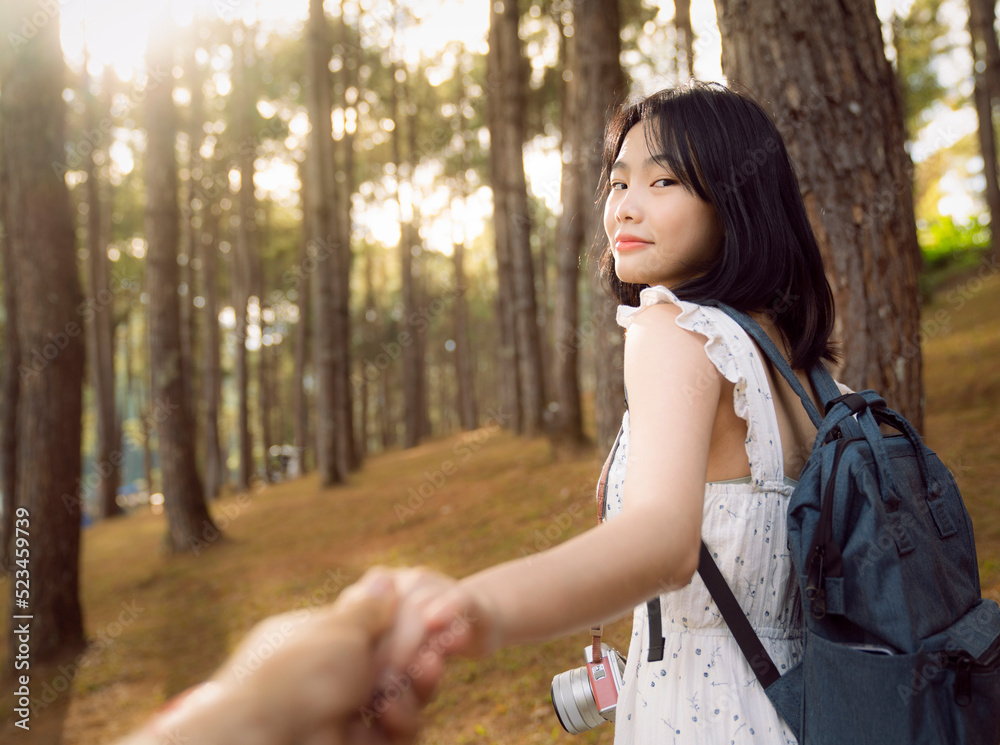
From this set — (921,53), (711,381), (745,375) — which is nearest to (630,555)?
(711,381)

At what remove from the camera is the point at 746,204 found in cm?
137

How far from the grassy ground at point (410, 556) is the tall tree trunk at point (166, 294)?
1.28 meters

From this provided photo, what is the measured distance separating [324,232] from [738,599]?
13.0m

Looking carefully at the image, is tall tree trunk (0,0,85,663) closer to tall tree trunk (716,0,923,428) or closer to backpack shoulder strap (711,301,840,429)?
tall tree trunk (716,0,923,428)

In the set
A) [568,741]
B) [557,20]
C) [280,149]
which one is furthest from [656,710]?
[280,149]

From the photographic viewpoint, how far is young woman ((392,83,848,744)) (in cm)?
104

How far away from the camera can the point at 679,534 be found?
2.87ft

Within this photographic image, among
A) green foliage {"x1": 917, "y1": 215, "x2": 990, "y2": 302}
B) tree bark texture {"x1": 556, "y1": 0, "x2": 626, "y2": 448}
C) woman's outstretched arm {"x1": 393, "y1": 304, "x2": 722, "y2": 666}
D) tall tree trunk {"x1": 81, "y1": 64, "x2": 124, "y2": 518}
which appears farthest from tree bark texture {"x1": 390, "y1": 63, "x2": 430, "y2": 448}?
woman's outstretched arm {"x1": 393, "y1": 304, "x2": 722, "y2": 666}

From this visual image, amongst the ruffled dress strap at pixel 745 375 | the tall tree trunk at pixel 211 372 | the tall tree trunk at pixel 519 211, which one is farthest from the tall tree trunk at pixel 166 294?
the ruffled dress strap at pixel 745 375

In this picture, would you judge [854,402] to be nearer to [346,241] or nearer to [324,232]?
[324,232]

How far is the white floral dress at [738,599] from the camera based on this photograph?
1196 mm

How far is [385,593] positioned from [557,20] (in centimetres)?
1453

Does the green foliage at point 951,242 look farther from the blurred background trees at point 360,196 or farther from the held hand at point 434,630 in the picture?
the held hand at point 434,630

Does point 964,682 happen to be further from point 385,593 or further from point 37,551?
point 37,551
